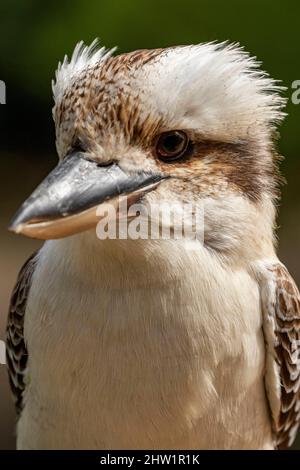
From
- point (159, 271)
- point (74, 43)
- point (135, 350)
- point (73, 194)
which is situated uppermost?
point (74, 43)

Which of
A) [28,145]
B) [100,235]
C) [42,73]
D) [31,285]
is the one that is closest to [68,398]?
[31,285]

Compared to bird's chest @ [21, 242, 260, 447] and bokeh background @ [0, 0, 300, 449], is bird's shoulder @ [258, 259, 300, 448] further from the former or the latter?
bokeh background @ [0, 0, 300, 449]

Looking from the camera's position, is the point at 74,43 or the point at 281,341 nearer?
the point at 281,341

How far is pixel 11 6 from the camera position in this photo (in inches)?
231

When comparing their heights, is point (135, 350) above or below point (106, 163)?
below

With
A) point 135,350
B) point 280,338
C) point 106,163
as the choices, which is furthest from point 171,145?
point 280,338

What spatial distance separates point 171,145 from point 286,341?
71 centimetres

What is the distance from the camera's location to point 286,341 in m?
2.60

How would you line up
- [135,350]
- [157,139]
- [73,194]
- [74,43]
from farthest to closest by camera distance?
1. [74,43]
2. [135,350]
3. [157,139]
4. [73,194]

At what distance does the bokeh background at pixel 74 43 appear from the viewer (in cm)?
535

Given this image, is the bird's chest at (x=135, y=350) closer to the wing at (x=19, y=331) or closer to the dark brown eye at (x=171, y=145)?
the wing at (x=19, y=331)

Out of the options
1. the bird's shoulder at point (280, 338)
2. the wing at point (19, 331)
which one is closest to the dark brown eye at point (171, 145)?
the bird's shoulder at point (280, 338)

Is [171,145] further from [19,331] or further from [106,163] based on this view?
[19,331]

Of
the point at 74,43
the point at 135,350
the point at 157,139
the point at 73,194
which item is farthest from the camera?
the point at 74,43
